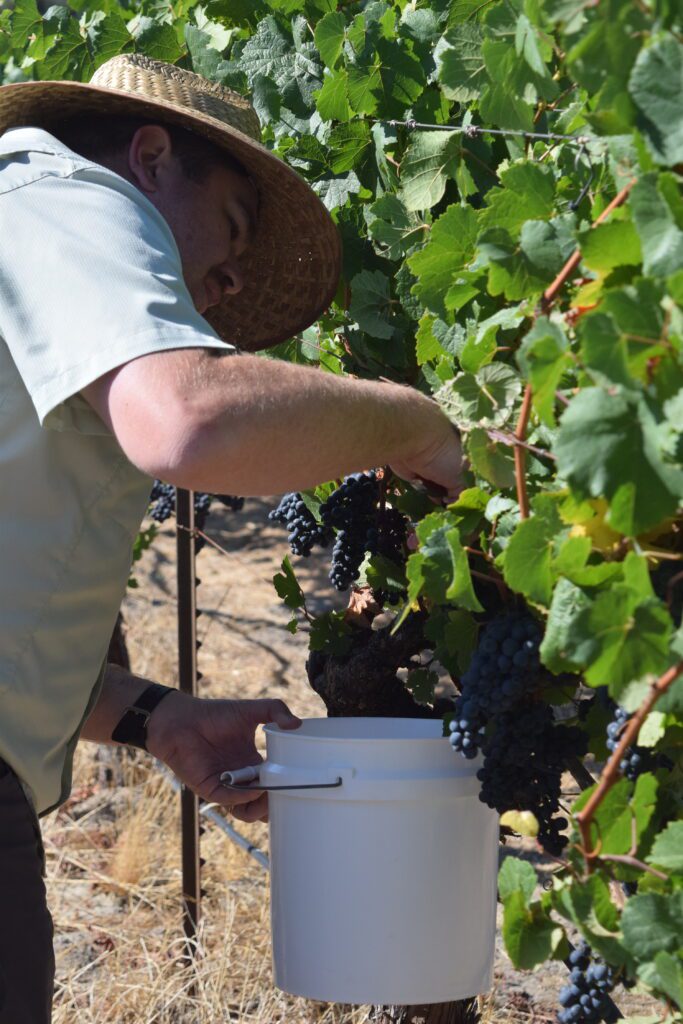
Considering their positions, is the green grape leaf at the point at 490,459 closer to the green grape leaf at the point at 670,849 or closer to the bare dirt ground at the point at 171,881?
the green grape leaf at the point at 670,849

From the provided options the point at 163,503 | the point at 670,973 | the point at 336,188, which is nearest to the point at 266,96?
the point at 336,188

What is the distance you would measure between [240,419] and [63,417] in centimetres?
27

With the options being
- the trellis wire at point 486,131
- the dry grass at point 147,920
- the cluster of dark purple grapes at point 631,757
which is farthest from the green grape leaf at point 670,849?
the dry grass at point 147,920

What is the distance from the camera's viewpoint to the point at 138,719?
6.93 ft

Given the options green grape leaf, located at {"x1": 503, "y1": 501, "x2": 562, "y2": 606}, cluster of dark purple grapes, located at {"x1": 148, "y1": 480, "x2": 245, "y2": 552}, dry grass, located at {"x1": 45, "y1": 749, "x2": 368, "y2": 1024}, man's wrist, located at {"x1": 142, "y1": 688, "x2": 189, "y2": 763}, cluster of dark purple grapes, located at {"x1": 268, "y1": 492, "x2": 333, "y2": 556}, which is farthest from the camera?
cluster of dark purple grapes, located at {"x1": 148, "y1": 480, "x2": 245, "y2": 552}

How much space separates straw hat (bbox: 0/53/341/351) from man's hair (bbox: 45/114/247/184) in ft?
0.04

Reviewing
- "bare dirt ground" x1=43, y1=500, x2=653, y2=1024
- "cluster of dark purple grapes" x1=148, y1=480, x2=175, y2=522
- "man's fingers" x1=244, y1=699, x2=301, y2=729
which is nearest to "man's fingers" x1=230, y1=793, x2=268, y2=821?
"man's fingers" x1=244, y1=699, x2=301, y2=729

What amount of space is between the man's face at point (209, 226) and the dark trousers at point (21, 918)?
75 cm

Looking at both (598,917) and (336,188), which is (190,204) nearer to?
(336,188)

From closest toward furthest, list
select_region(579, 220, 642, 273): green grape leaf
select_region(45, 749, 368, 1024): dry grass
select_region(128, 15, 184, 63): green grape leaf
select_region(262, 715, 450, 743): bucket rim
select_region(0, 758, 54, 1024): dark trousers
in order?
select_region(579, 220, 642, 273): green grape leaf, select_region(262, 715, 450, 743): bucket rim, select_region(0, 758, 54, 1024): dark trousers, select_region(128, 15, 184, 63): green grape leaf, select_region(45, 749, 368, 1024): dry grass

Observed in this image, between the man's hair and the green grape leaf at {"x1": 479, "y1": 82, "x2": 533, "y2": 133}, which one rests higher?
the green grape leaf at {"x1": 479, "y1": 82, "x2": 533, "y2": 133}

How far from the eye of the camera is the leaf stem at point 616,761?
1.02m

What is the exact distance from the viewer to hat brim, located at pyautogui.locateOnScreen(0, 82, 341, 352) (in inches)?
71.5

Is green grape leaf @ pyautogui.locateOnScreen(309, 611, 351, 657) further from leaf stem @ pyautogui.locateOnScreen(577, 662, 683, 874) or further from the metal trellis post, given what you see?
the metal trellis post
